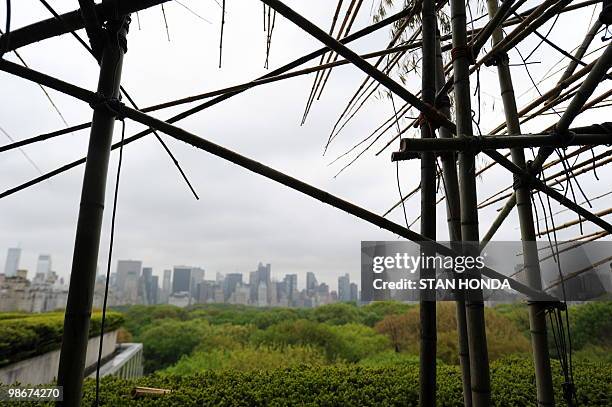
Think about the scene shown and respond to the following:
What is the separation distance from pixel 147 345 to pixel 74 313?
825 centimetres

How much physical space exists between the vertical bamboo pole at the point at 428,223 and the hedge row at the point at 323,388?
1705mm

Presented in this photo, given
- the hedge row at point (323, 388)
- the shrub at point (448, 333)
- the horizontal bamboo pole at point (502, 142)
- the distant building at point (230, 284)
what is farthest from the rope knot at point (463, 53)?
the distant building at point (230, 284)

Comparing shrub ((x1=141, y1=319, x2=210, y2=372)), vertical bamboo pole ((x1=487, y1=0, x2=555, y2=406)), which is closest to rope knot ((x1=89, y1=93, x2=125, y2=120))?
vertical bamboo pole ((x1=487, y1=0, x2=555, y2=406))

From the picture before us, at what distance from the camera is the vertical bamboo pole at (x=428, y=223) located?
0.80 metres

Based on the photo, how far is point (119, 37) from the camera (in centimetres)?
74

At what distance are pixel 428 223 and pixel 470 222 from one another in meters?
0.09

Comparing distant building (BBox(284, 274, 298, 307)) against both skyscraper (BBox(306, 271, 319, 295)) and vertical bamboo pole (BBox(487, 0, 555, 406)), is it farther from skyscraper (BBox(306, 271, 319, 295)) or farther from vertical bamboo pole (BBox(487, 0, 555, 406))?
vertical bamboo pole (BBox(487, 0, 555, 406))

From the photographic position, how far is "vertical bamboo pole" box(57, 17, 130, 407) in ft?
2.04

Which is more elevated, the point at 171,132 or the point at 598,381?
the point at 171,132

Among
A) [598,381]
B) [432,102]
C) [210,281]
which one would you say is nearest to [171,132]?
[432,102]

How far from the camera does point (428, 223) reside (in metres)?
0.82

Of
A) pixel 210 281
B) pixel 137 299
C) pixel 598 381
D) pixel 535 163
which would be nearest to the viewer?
pixel 535 163

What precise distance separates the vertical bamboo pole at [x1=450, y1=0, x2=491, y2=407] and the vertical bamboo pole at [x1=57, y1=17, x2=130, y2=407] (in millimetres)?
743

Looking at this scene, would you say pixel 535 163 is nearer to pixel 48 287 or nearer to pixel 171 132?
pixel 171 132
